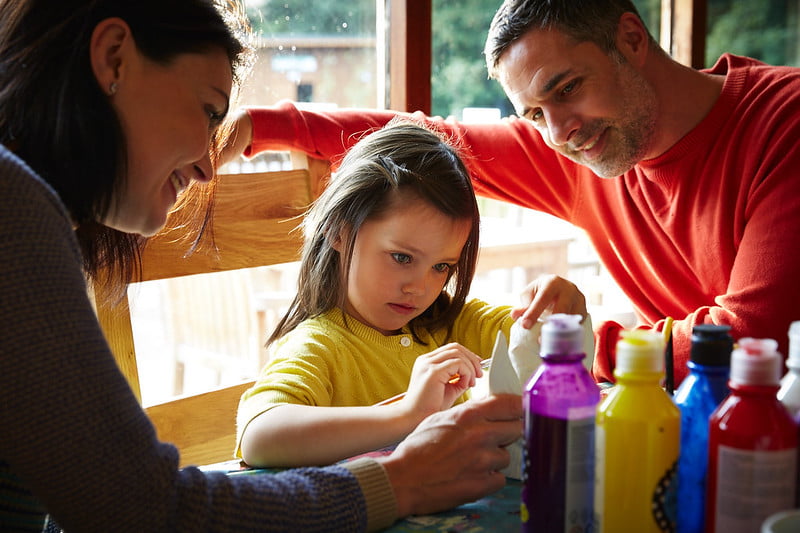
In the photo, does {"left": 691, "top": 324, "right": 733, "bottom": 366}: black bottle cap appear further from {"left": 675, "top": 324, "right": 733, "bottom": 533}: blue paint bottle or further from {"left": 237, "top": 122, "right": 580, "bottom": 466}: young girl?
{"left": 237, "top": 122, "right": 580, "bottom": 466}: young girl

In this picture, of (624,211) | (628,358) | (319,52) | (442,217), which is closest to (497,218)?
(319,52)

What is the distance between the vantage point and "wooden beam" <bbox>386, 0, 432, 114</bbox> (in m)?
2.17

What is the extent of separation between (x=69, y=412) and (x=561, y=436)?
1.28 ft

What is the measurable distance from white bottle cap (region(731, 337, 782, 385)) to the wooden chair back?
0.96 metres

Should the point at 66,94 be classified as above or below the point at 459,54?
below

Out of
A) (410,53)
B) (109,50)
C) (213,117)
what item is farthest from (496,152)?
(109,50)

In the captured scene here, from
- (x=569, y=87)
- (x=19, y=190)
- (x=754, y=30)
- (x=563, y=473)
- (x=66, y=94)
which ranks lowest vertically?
(x=563, y=473)

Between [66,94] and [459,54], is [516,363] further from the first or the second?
[459,54]

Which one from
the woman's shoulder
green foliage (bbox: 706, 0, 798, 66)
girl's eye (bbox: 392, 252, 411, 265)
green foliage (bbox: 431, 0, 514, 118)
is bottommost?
girl's eye (bbox: 392, 252, 411, 265)

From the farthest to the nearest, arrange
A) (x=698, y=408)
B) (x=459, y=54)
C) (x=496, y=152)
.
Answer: (x=459, y=54)
(x=496, y=152)
(x=698, y=408)

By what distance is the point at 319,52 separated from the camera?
8.05 ft

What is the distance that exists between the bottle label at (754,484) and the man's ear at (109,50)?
664 millimetres

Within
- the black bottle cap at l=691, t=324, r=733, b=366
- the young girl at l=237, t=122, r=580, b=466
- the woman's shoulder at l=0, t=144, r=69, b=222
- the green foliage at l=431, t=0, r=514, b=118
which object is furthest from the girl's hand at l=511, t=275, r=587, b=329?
the green foliage at l=431, t=0, r=514, b=118

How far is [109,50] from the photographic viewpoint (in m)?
0.83
